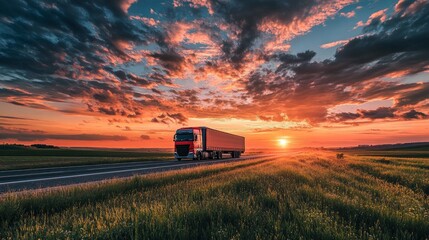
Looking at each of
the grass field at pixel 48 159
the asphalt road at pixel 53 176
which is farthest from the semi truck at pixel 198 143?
the asphalt road at pixel 53 176

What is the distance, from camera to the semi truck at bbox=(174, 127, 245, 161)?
127 feet

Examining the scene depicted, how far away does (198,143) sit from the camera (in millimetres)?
40188

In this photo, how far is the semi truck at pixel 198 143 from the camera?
3875 cm

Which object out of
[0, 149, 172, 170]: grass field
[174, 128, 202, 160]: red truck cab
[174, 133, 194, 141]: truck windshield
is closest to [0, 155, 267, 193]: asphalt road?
[0, 149, 172, 170]: grass field

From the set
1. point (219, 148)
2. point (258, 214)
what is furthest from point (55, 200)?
point (219, 148)

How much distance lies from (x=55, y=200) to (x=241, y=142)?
60108 millimetres

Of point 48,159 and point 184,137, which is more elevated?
point 184,137

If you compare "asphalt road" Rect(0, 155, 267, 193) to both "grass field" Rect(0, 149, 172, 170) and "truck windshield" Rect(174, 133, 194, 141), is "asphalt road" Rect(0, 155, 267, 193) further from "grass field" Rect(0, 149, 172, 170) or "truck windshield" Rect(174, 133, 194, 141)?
"truck windshield" Rect(174, 133, 194, 141)

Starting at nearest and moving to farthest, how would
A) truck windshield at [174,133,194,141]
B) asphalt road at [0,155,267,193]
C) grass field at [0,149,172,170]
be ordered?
1. asphalt road at [0,155,267,193]
2. grass field at [0,149,172,170]
3. truck windshield at [174,133,194,141]

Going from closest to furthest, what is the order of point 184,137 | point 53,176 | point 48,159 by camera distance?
point 53,176
point 184,137
point 48,159

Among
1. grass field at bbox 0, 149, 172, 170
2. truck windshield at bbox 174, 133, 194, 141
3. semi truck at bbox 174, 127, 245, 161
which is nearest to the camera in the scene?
grass field at bbox 0, 149, 172, 170

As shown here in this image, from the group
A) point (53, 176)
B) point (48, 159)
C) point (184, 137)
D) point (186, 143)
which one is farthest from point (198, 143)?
point (53, 176)

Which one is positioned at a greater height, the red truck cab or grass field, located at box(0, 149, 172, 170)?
the red truck cab

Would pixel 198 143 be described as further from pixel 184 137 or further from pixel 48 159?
pixel 48 159
